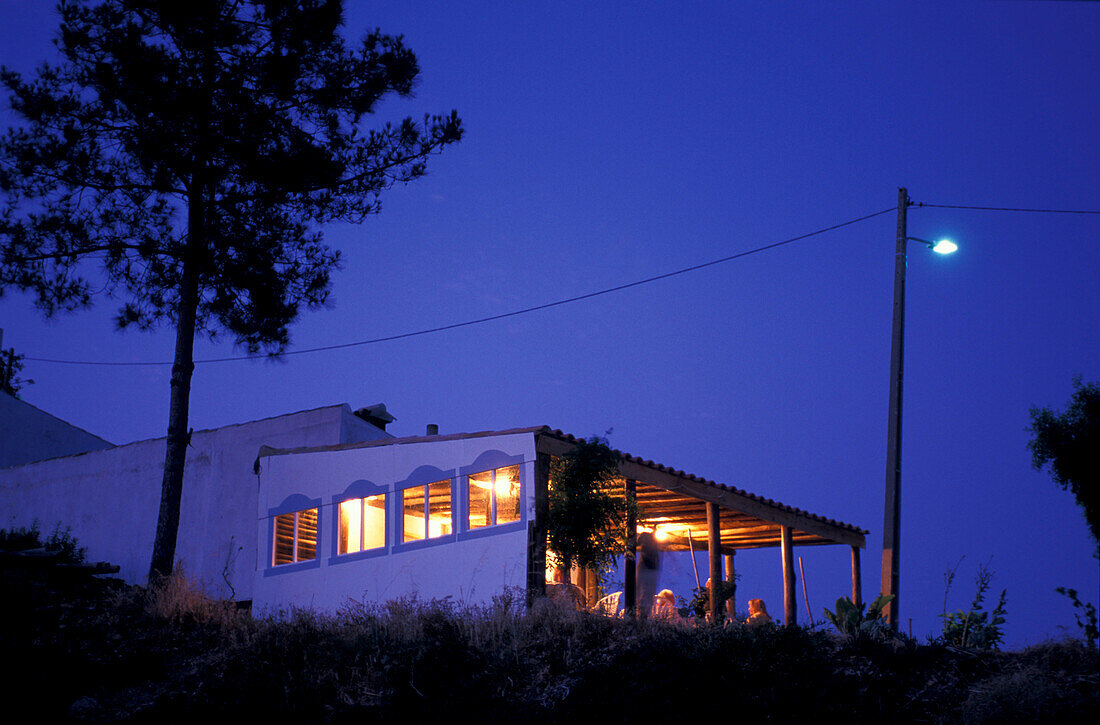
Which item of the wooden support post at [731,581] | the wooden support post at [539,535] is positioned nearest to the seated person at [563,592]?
the wooden support post at [539,535]

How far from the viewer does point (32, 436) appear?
95.8ft

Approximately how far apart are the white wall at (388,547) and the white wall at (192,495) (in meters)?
3.11

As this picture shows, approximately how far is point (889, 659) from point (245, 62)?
14768 millimetres

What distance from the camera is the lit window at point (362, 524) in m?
16.4

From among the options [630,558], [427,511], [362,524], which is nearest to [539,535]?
[630,558]

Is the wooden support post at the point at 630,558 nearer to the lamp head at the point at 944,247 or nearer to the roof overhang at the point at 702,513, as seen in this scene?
the roof overhang at the point at 702,513

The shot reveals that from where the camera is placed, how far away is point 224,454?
72.4 feet

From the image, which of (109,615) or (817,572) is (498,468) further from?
(817,572)

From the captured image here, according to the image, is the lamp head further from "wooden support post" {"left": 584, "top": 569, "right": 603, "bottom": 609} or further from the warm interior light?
"wooden support post" {"left": 584, "top": 569, "right": 603, "bottom": 609}

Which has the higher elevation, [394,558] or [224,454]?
[224,454]

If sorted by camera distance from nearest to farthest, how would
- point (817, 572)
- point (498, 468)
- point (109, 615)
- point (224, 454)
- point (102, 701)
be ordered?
point (102, 701) < point (109, 615) < point (498, 468) < point (224, 454) < point (817, 572)

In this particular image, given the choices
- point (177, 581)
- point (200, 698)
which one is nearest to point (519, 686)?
point (200, 698)

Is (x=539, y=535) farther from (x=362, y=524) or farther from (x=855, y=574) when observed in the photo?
(x=855, y=574)

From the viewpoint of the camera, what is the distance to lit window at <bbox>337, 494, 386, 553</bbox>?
16.4m
